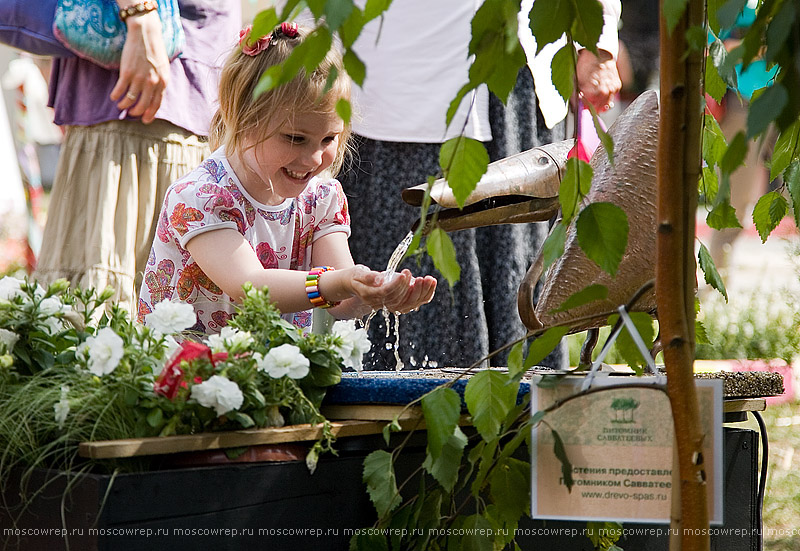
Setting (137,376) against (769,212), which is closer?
(137,376)

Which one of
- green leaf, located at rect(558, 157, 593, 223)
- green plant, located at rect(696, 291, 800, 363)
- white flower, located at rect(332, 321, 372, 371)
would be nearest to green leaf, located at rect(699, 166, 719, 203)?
green leaf, located at rect(558, 157, 593, 223)

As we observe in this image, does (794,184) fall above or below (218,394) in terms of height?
above

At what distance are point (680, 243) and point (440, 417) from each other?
294mm

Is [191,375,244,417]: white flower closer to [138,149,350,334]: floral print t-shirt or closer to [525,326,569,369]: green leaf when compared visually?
[525,326,569,369]: green leaf

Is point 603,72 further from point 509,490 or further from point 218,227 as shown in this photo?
point 509,490

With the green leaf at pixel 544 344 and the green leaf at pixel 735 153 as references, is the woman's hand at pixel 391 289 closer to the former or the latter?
the green leaf at pixel 544 344

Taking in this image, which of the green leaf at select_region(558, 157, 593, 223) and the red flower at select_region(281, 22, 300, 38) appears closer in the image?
the green leaf at select_region(558, 157, 593, 223)

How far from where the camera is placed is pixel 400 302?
1543mm

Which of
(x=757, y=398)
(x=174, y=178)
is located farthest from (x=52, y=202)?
(x=757, y=398)

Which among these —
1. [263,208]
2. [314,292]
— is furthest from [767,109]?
[263,208]

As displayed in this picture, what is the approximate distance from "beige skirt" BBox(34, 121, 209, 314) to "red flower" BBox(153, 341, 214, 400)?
1089mm

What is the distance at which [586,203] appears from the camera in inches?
55.1

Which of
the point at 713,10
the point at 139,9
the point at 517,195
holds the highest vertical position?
the point at 139,9

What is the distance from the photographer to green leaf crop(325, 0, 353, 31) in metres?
0.68
